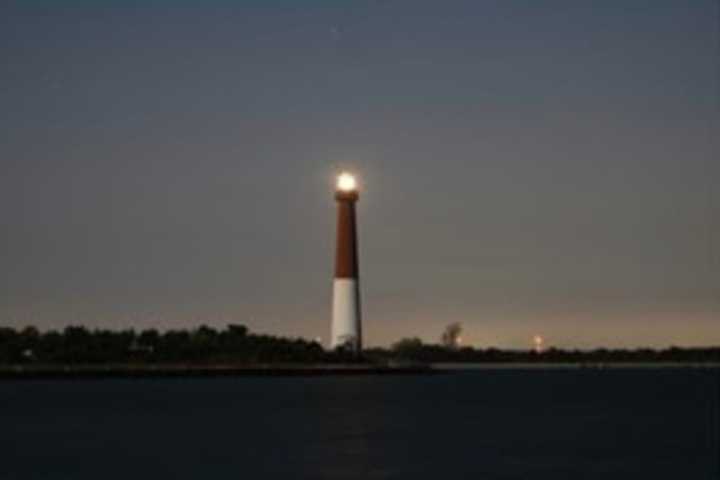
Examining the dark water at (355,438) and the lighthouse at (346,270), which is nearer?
the dark water at (355,438)

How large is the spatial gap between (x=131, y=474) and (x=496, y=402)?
220 feet

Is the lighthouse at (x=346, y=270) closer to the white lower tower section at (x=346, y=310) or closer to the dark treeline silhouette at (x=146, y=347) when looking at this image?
the white lower tower section at (x=346, y=310)

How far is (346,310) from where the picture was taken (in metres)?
123

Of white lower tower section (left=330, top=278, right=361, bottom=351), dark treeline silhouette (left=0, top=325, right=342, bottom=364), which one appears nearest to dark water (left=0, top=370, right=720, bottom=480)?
white lower tower section (left=330, top=278, right=361, bottom=351)

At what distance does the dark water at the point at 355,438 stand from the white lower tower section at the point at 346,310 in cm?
832

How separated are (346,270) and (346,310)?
416 centimetres

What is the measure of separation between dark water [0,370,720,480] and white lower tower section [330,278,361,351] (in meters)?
8.32

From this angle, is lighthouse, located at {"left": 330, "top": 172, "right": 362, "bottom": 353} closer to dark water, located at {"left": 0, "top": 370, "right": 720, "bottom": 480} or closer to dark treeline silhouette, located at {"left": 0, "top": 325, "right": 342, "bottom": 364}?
dark water, located at {"left": 0, "top": 370, "right": 720, "bottom": 480}

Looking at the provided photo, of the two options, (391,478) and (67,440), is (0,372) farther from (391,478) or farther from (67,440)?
(391,478)

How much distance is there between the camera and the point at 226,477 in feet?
164

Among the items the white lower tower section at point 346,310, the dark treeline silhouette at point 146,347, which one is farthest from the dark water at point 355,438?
the dark treeline silhouette at point 146,347

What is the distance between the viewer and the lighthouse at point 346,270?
4749 inches

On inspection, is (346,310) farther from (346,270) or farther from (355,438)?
(355,438)

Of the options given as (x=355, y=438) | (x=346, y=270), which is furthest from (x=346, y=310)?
(x=355, y=438)
